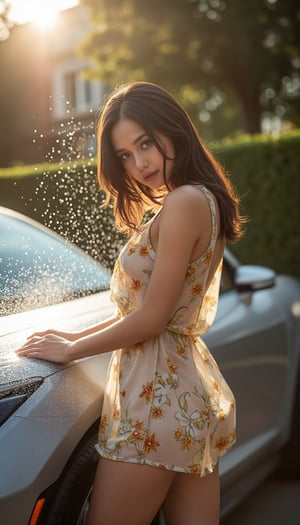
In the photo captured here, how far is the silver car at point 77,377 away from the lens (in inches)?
78.2

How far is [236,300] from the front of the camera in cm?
372

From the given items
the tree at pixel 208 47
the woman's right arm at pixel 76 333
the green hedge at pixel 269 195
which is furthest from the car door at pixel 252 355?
the tree at pixel 208 47

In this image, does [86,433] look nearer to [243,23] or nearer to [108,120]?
[108,120]

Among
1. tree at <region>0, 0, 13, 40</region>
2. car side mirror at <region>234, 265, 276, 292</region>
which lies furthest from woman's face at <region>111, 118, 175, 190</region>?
car side mirror at <region>234, 265, 276, 292</region>

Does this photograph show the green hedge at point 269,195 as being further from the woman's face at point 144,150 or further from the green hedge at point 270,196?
the woman's face at point 144,150

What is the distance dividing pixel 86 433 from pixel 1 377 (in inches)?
13.9

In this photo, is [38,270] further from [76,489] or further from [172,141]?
[76,489]

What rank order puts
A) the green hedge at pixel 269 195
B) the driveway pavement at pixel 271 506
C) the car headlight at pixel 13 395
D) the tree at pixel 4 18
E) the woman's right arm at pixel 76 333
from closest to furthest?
the car headlight at pixel 13 395
the woman's right arm at pixel 76 333
the tree at pixel 4 18
the driveway pavement at pixel 271 506
the green hedge at pixel 269 195

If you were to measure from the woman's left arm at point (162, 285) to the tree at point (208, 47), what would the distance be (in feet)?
63.4

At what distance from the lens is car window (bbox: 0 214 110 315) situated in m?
2.50

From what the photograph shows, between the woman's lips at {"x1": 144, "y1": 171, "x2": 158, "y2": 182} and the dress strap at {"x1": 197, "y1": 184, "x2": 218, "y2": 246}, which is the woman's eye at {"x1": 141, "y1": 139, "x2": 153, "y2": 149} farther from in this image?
the dress strap at {"x1": 197, "y1": 184, "x2": 218, "y2": 246}

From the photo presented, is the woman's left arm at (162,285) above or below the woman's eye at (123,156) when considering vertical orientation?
below

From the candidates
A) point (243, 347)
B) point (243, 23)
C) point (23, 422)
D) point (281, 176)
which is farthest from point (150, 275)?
point (243, 23)

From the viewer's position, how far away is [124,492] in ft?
6.93
